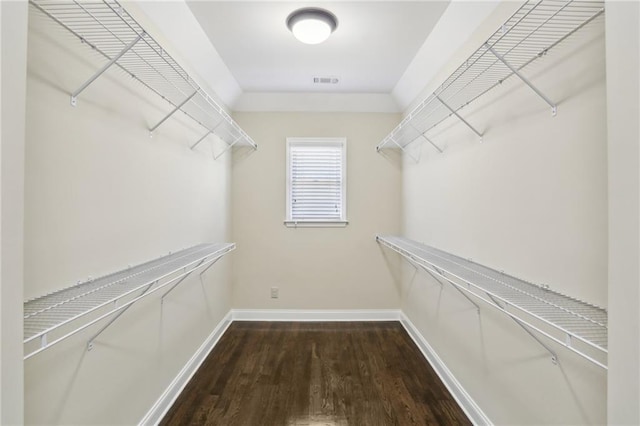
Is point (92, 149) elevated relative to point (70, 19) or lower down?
lower down

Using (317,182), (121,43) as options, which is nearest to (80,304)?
(121,43)

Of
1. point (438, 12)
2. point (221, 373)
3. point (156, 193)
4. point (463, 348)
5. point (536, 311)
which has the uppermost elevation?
point (438, 12)

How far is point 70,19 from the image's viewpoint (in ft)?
3.26

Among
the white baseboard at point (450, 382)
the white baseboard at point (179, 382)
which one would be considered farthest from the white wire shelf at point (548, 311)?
the white baseboard at point (179, 382)

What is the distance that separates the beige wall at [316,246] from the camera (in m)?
3.10

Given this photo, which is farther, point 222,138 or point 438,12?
point 222,138

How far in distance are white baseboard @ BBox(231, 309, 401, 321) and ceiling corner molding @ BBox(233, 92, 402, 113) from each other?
2.25m

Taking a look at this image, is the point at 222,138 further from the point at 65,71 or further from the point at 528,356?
the point at 528,356

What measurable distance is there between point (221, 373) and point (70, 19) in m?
2.23

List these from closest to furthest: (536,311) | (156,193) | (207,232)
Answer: (536,311)
(156,193)
(207,232)

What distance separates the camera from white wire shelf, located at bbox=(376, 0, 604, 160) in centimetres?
95

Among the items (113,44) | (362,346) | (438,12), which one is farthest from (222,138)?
(362,346)

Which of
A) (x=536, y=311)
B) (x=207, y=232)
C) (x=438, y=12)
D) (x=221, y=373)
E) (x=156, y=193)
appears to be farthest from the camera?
(x=207, y=232)

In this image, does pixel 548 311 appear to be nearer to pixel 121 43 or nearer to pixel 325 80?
pixel 121 43
